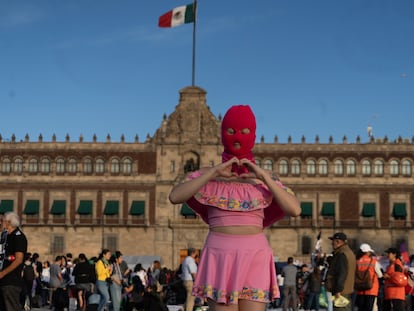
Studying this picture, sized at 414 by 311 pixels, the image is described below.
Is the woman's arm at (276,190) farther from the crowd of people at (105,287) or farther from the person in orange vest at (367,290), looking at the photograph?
the crowd of people at (105,287)

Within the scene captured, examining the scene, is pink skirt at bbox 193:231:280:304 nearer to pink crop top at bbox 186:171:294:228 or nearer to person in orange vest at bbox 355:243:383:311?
pink crop top at bbox 186:171:294:228

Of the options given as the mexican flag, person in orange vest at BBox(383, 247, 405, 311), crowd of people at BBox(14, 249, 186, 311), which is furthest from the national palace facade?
person in orange vest at BBox(383, 247, 405, 311)

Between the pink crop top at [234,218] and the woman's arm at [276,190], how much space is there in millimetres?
185

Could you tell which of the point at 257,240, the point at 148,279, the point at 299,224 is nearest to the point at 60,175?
the point at 299,224

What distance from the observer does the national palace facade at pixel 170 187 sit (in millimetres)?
56938

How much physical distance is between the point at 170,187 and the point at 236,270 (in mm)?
51875

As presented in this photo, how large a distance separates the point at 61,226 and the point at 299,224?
1736 centimetres

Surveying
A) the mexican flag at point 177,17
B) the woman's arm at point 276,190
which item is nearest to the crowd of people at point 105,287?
the woman's arm at point 276,190

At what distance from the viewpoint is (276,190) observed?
17.9ft

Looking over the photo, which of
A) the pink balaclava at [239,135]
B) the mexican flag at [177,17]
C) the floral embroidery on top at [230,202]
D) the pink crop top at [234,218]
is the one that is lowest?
the pink crop top at [234,218]

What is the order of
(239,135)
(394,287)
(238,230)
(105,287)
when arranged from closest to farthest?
(238,230) < (239,135) < (394,287) < (105,287)

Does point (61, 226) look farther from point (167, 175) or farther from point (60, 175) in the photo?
point (167, 175)

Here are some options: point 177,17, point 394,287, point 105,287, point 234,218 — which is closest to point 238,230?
point 234,218

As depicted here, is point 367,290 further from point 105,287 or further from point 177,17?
point 177,17
